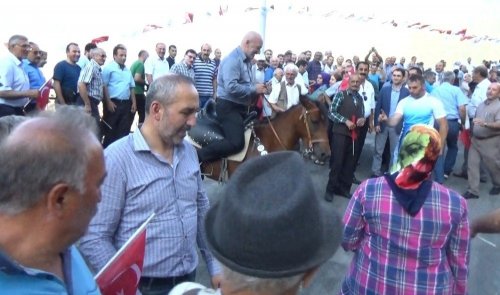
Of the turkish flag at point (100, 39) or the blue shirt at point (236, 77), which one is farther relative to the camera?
the turkish flag at point (100, 39)

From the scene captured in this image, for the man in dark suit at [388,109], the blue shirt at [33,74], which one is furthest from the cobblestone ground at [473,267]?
the blue shirt at [33,74]

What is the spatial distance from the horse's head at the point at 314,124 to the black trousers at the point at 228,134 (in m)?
0.92

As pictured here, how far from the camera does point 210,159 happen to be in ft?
20.8

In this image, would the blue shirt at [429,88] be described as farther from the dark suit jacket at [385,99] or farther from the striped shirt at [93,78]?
the striped shirt at [93,78]

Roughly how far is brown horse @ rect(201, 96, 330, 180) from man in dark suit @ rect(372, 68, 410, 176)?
1.66 m

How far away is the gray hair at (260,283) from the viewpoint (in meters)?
1.28

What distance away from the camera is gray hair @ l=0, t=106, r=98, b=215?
1.29 m

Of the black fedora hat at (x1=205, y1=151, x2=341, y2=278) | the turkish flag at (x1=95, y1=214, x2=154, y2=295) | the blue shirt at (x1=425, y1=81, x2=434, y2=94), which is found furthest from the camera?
the blue shirt at (x1=425, y1=81, x2=434, y2=94)

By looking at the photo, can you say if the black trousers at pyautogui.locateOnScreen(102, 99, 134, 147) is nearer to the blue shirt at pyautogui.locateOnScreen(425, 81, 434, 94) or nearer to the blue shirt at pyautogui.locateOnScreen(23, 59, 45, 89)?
the blue shirt at pyautogui.locateOnScreen(23, 59, 45, 89)

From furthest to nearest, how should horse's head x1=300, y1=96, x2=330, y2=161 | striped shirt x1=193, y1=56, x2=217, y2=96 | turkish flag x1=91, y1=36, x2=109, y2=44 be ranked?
turkish flag x1=91, y1=36, x2=109, y2=44 → striped shirt x1=193, y1=56, x2=217, y2=96 → horse's head x1=300, y1=96, x2=330, y2=161

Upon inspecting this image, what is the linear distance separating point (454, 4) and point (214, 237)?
109 ft

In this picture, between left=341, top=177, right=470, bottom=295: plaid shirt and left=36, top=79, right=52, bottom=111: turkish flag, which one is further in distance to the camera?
left=36, top=79, right=52, bottom=111: turkish flag

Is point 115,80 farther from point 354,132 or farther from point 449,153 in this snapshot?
point 449,153

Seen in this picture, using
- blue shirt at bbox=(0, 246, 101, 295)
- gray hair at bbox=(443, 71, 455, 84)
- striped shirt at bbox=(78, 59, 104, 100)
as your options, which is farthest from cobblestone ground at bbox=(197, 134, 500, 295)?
striped shirt at bbox=(78, 59, 104, 100)
